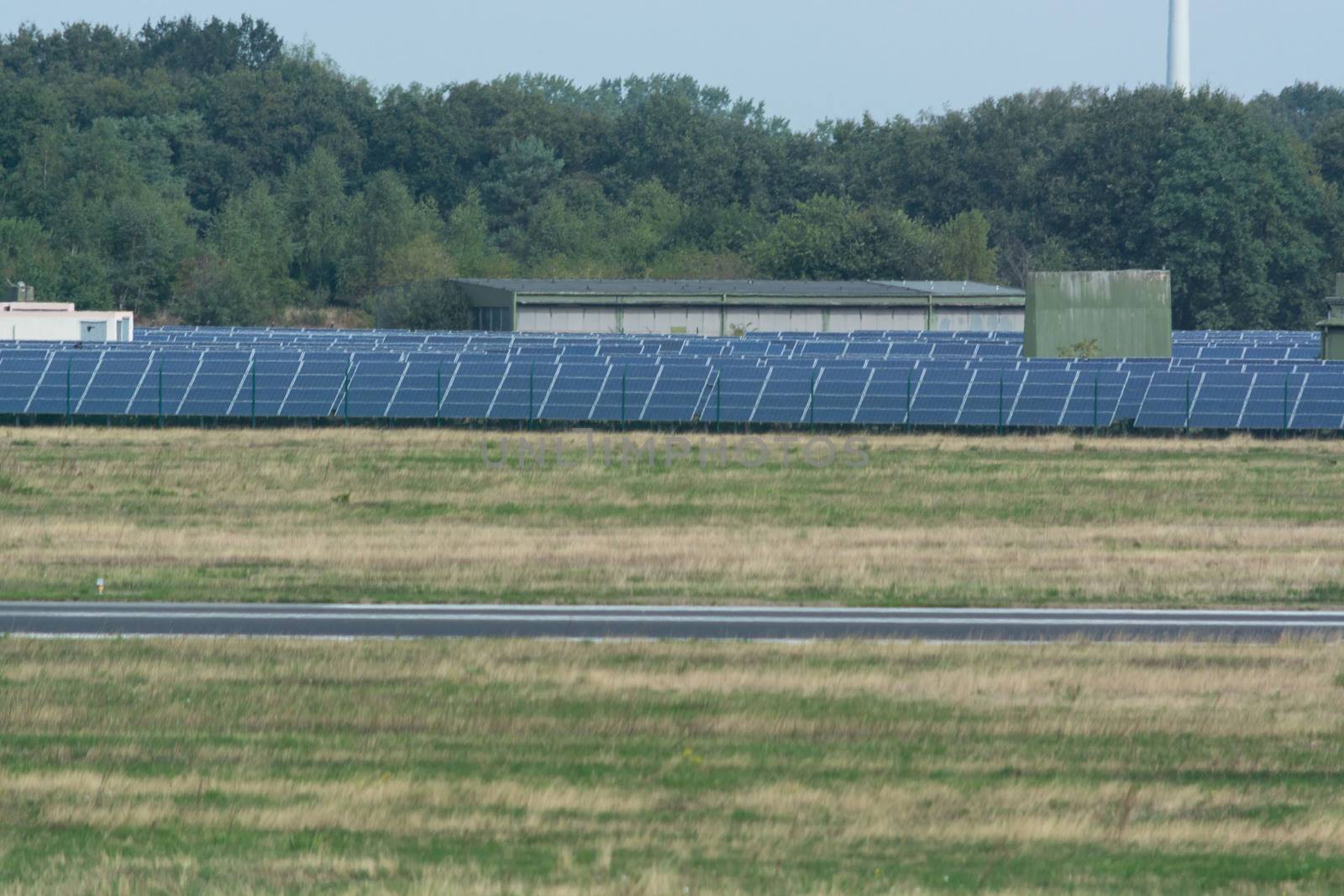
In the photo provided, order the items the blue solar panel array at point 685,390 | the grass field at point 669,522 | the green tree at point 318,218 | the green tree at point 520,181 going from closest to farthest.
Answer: the grass field at point 669,522, the blue solar panel array at point 685,390, the green tree at point 318,218, the green tree at point 520,181

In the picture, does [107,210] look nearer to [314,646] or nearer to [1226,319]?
[1226,319]

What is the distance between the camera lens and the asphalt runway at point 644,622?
931 inches

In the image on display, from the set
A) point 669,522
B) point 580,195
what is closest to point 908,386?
point 669,522

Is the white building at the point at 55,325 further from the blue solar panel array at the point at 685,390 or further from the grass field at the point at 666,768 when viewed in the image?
the grass field at the point at 666,768

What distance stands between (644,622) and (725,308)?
243ft

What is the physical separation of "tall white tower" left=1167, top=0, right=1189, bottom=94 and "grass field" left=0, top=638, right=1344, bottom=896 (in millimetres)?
131968

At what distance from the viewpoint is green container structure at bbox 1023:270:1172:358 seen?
64188 mm

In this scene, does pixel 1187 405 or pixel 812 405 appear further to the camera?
pixel 812 405

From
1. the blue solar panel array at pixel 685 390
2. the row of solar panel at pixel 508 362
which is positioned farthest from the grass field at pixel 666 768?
the row of solar panel at pixel 508 362

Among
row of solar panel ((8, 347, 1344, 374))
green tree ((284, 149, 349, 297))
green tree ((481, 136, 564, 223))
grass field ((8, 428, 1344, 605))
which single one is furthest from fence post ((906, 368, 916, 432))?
green tree ((481, 136, 564, 223))

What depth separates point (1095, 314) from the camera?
64750 mm

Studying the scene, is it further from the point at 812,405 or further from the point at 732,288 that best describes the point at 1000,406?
the point at 732,288

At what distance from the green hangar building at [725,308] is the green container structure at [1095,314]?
3123 cm

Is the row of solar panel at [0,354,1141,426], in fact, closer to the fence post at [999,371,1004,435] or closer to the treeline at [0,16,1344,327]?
the fence post at [999,371,1004,435]
